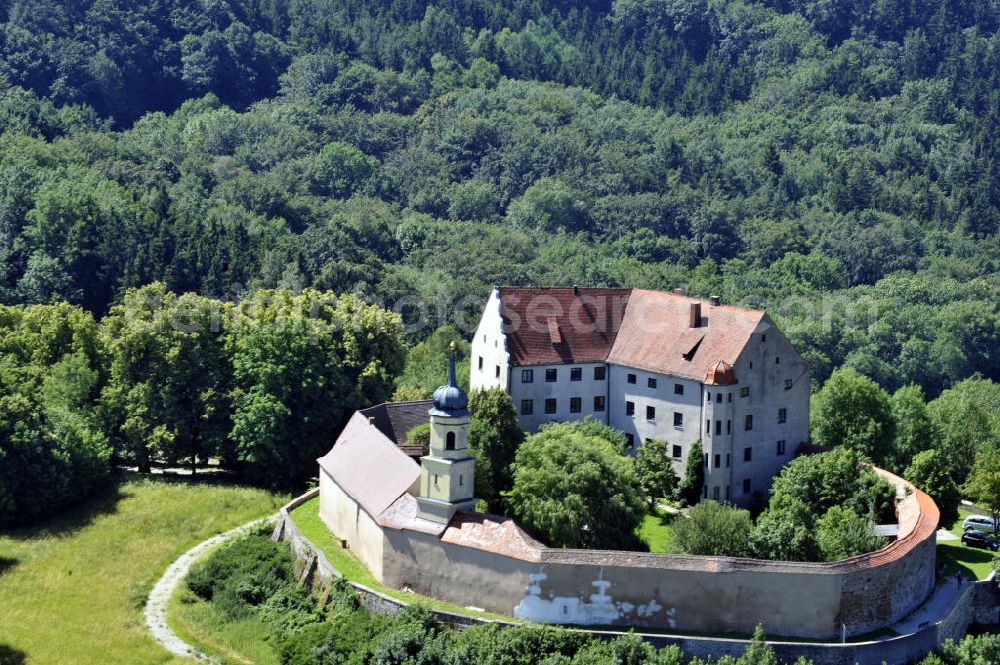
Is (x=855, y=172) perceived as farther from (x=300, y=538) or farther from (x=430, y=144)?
(x=300, y=538)

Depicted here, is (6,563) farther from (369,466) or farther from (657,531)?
(657,531)

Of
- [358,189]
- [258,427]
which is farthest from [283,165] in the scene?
[258,427]

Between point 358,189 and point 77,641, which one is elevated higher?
point 358,189

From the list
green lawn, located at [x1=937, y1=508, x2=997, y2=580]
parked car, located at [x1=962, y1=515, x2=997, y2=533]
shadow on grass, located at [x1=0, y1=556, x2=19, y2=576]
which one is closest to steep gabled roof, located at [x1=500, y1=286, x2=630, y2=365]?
green lawn, located at [x1=937, y1=508, x2=997, y2=580]

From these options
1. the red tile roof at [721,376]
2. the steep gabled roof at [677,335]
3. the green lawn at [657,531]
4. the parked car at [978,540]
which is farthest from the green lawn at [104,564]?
the parked car at [978,540]

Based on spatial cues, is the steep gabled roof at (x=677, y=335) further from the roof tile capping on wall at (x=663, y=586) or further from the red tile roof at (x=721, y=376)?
the roof tile capping on wall at (x=663, y=586)
